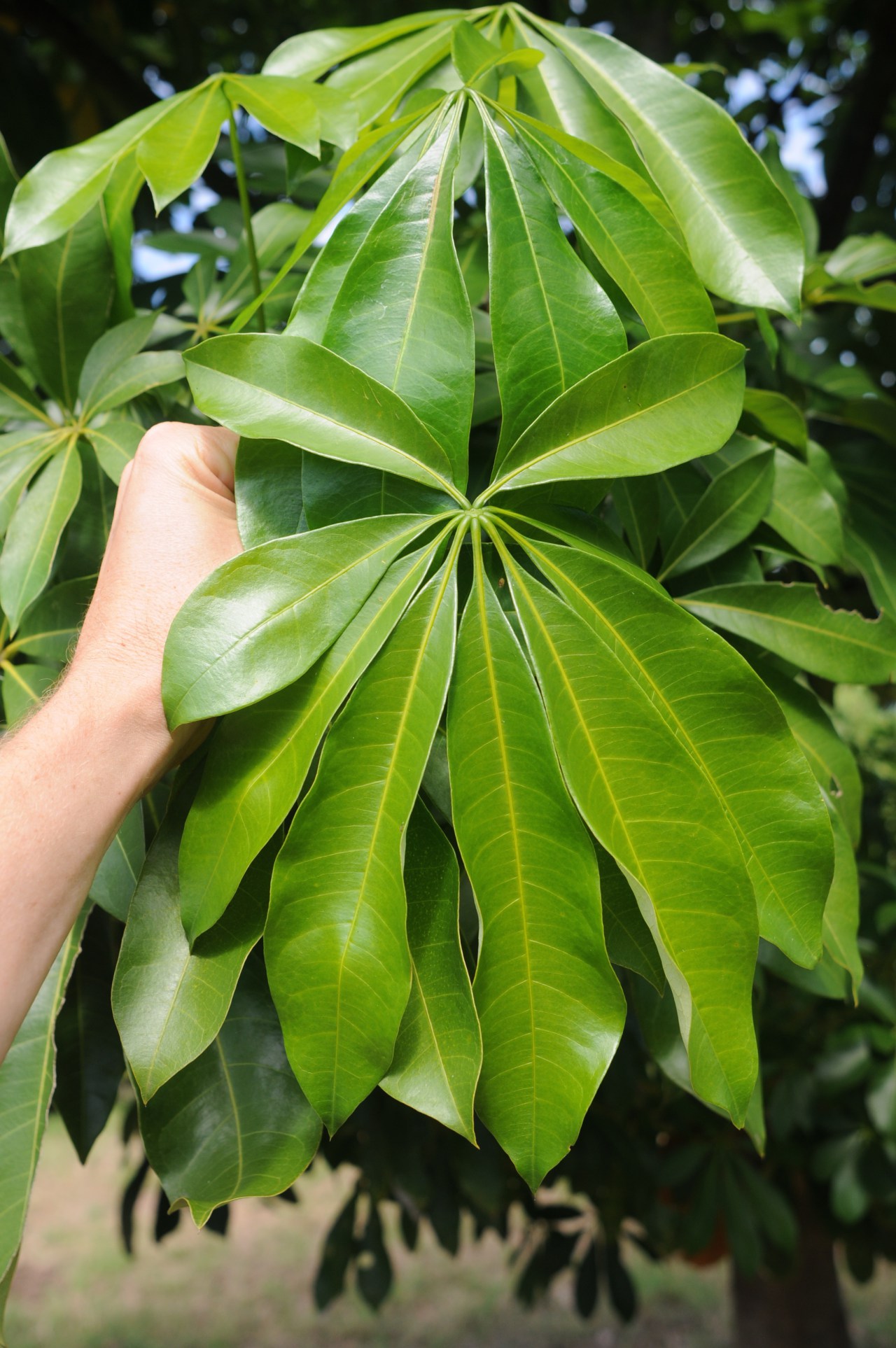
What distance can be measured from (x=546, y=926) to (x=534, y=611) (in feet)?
0.47

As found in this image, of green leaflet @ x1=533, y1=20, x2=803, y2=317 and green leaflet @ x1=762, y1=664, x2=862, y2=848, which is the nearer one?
green leaflet @ x1=533, y1=20, x2=803, y2=317

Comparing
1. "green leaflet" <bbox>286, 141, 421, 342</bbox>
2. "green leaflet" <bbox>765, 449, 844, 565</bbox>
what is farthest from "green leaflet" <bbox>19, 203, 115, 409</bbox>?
"green leaflet" <bbox>765, 449, 844, 565</bbox>

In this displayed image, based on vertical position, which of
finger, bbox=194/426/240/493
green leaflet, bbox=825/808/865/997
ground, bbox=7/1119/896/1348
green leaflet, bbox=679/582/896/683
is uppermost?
finger, bbox=194/426/240/493

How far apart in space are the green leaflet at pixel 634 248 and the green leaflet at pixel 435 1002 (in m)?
0.29

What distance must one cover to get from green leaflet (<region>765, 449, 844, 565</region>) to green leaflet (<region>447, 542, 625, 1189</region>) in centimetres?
31

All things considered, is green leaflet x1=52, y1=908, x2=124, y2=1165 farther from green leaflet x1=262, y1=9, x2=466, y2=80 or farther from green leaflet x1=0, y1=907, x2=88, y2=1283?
green leaflet x1=262, y1=9, x2=466, y2=80

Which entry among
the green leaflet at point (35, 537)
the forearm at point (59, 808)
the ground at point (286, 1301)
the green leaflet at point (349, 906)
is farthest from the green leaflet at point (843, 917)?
the ground at point (286, 1301)

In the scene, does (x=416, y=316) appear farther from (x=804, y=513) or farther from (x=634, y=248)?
(x=804, y=513)

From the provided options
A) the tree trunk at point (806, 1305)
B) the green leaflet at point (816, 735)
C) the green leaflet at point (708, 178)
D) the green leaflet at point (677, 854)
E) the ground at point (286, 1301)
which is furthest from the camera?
the ground at point (286, 1301)

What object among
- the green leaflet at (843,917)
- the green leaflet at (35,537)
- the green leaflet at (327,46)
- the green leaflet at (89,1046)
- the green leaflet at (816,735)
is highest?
the green leaflet at (327,46)

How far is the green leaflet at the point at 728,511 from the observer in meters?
0.61

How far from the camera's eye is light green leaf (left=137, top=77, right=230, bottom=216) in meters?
0.57

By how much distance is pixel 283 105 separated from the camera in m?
0.58

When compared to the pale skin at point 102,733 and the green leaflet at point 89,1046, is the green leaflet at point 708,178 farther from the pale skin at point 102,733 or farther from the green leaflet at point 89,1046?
the green leaflet at point 89,1046
